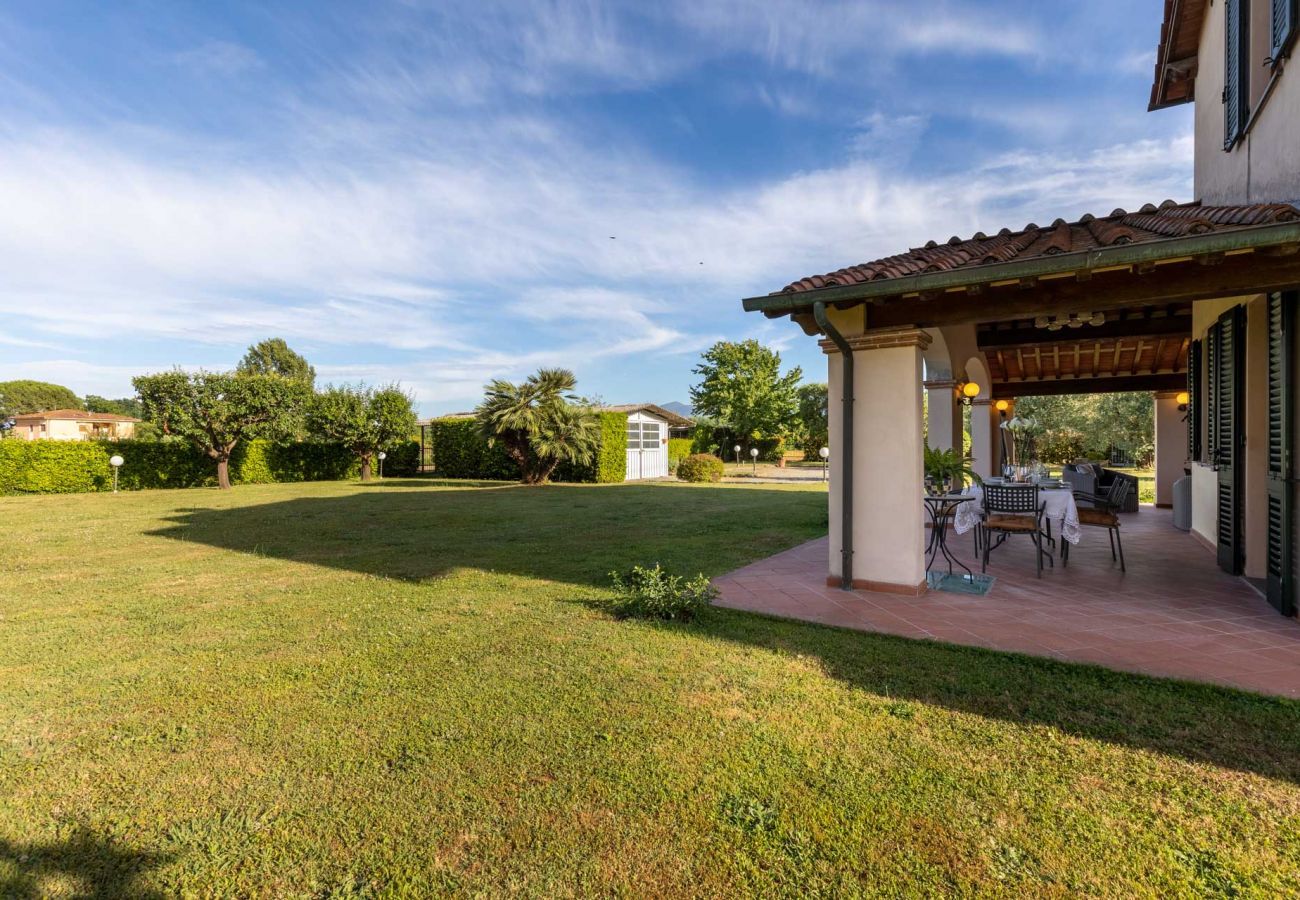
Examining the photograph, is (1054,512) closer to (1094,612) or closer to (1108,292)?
(1094,612)

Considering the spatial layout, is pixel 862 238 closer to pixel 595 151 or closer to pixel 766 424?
pixel 595 151

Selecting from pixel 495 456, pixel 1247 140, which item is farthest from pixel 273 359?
pixel 1247 140

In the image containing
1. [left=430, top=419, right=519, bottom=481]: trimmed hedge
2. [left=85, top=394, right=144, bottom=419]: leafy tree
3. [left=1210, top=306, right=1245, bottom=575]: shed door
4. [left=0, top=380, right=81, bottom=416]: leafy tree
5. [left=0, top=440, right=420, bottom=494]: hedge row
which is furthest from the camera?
[left=85, top=394, right=144, bottom=419]: leafy tree

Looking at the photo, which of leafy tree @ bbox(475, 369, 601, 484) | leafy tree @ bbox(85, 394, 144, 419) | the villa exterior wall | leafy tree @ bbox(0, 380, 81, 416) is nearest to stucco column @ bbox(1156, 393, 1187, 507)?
the villa exterior wall

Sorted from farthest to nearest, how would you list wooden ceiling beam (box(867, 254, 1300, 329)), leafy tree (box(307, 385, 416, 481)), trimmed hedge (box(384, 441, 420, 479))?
1. trimmed hedge (box(384, 441, 420, 479))
2. leafy tree (box(307, 385, 416, 481))
3. wooden ceiling beam (box(867, 254, 1300, 329))

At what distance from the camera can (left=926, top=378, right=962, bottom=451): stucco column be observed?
8438 mm

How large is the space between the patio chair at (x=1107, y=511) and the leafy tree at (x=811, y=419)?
25.2m

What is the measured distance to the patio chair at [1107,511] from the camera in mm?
6055

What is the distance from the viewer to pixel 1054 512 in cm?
589

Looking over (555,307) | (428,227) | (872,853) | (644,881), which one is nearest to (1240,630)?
(872,853)

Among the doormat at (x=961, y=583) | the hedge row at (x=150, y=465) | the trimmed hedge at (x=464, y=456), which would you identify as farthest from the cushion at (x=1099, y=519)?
the hedge row at (x=150, y=465)

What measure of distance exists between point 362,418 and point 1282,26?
22.5 m

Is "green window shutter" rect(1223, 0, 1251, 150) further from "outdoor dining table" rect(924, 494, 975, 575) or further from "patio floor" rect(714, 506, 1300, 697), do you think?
"patio floor" rect(714, 506, 1300, 697)

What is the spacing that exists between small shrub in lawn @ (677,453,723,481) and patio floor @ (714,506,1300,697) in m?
14.8
